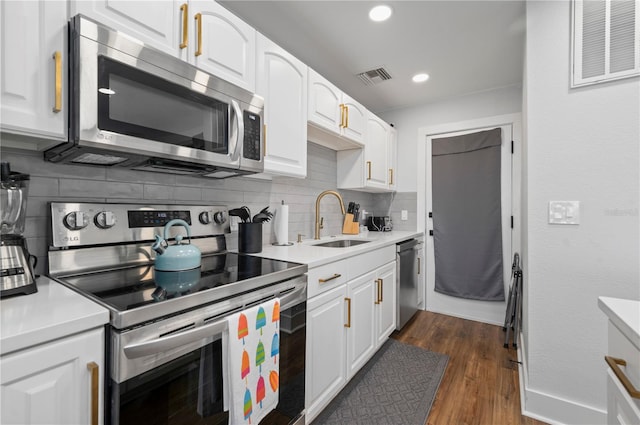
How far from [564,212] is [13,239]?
2.35 meters

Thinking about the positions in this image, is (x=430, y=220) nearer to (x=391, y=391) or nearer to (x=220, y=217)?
(x=391, y=391)

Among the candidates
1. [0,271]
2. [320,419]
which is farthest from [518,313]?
[0,271]

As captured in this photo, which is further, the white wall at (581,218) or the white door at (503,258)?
the white door at (503,258)

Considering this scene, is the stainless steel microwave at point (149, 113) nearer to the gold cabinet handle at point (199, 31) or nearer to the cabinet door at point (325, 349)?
A: the gold cabinet handle at point (199, 31)

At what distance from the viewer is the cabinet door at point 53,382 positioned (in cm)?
61

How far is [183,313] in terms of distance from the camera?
885 millimetres

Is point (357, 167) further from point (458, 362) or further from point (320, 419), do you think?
point (320, 419)

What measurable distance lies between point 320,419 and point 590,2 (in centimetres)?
263

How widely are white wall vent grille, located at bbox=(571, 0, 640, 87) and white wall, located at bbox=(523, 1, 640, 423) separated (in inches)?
1.7

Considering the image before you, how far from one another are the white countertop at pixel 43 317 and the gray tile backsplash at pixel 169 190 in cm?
42

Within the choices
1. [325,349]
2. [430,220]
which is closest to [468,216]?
[430,220]

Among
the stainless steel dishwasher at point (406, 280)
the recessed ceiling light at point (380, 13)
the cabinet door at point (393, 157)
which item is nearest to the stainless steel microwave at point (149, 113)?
the recessed ceiling light at point (380, 13)

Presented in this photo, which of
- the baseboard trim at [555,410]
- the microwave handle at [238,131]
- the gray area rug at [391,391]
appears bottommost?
the gray area rug at [391,391]

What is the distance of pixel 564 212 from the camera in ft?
5.17
